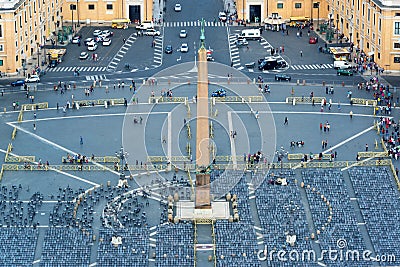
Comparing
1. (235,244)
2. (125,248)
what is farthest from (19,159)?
(235,244)

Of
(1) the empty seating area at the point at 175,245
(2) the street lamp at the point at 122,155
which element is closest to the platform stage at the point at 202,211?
(1) the empty seating area at the point at 175,245

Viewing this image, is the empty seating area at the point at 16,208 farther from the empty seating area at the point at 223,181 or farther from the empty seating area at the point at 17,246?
the empty seating area at the point at 223,181

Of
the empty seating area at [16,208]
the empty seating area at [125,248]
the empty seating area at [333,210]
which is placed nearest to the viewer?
the empty seating area at [125,248]

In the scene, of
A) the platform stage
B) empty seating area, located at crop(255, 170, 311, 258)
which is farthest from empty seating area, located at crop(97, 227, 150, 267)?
empty seating area, located at crop(255, 170, 311, 258)

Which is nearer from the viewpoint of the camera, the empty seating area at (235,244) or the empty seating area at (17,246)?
the empty seating area at (235,244)

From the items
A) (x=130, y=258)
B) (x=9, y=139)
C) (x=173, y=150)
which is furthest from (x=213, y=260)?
(x=9, y=139)

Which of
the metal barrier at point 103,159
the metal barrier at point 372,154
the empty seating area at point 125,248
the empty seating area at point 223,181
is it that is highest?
the metal barrier at point 372,154
